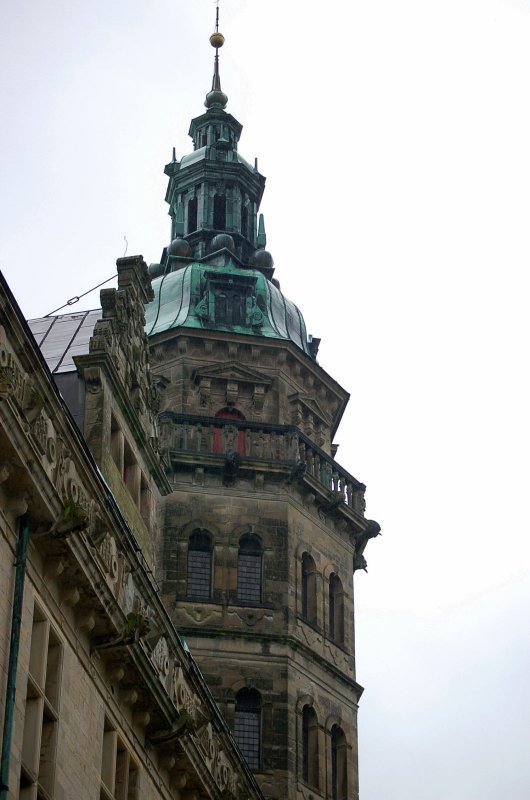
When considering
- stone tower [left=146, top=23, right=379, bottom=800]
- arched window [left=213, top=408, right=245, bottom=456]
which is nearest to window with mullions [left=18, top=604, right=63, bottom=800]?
stone tower [left=146, top=23, right=379, bottom=800]

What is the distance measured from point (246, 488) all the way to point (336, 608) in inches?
149

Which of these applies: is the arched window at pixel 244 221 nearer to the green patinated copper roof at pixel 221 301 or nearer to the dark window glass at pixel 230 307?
the green patinated copper roof at pixel 221 301

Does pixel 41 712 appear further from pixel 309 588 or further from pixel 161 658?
pixel 309 588

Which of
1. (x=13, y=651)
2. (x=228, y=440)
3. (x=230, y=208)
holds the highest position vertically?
(x=230, y=208)

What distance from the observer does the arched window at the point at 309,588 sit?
44.1 meters

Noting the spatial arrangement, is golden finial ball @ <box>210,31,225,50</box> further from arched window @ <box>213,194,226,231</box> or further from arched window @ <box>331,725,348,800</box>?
arched window @ <box>331,725,348,800</box>

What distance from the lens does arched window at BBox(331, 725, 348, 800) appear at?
1676 inches

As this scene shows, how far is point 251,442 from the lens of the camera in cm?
4556

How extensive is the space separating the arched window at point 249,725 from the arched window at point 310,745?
121 centimetres

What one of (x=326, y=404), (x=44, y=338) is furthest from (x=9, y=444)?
(x=326, y=404)

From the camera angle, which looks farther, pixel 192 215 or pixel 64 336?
pixel 192 215

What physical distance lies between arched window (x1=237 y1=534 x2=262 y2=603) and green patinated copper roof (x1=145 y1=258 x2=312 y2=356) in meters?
6.52

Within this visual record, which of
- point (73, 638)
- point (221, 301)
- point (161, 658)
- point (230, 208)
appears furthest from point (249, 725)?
point (73, 638)

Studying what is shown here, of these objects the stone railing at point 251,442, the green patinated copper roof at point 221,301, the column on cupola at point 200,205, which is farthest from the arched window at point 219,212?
the stone railing at point 251,442
